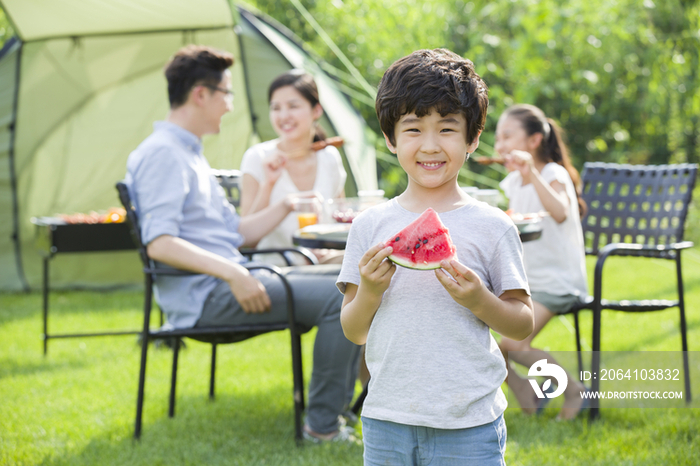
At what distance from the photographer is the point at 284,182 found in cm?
388

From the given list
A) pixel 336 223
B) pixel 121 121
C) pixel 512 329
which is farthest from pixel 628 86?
pixel 512 329

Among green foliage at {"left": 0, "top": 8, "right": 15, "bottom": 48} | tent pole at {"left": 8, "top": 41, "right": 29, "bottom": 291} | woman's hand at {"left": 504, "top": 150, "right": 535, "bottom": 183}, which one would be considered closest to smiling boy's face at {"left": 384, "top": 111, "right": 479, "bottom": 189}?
woman's hand at {"left": 504, "top": 150, "right": 535, "bottom": 183}

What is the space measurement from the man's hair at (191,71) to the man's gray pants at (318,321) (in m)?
0.97

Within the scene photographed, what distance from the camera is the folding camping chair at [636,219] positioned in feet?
11.0

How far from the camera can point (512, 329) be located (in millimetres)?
1564

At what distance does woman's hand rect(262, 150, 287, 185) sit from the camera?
3.57 meters

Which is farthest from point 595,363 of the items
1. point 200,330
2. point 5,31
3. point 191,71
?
point 5,31

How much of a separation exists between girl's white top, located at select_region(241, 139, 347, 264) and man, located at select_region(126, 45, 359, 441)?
687 millimetres

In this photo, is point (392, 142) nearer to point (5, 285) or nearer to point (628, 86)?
point (5, 285)

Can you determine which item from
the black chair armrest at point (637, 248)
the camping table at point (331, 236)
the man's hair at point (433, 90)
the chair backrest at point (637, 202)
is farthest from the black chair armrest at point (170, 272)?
the chair backrest at point (637, 202)

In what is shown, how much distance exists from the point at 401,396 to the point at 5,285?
21.8ft

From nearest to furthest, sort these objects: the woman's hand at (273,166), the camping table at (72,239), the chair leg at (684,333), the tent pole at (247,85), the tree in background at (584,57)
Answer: the chair leg at (684,333), the woman's hand at (273,166), the camping table at (72,239), the tent pole at (247,85), the tree in background at (584,57)

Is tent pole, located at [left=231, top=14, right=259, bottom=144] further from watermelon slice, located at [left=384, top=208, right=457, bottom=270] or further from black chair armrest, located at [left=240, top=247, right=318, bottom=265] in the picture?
watermelon slice, located at [left=384, top=208, right=457, bottom=270]

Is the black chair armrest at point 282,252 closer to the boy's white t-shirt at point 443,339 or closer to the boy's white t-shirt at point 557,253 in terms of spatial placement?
the boy's white t-shirt at point 557,253
